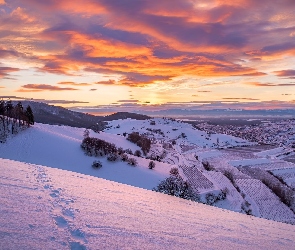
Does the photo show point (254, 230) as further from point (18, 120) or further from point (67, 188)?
Answer: point (18, 120)

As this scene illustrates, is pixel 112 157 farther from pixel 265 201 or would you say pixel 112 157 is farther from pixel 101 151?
pixel 265 201

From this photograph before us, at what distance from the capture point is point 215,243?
5543 millimetres

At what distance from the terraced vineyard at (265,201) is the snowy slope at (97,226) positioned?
1921 cm

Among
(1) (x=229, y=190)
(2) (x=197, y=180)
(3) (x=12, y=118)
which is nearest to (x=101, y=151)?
(2) (x=197, y=180)

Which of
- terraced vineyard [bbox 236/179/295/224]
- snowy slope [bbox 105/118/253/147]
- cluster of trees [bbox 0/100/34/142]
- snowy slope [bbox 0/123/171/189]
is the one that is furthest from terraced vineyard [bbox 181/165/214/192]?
snowy slope [bbox 105/118/253/147]

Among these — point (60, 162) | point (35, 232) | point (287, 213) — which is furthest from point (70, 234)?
point (287, 213)

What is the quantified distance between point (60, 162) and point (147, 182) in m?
8.20

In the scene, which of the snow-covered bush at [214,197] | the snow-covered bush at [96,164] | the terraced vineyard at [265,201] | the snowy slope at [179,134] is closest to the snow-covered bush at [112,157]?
the snow-covered bush at [96,164]

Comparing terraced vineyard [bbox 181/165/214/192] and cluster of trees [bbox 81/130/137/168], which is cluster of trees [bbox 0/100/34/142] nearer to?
cluster of trees [bbox 81/130/137/168]

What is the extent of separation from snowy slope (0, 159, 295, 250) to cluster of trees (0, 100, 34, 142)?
2619 centimetres

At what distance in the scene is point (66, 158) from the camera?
28.9 meters

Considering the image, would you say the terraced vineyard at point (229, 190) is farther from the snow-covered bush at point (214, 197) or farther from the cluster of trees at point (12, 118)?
the cluster of trees at point (12, 118)

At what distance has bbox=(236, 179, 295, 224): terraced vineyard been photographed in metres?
25.2

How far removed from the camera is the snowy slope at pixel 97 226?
14.3ft
